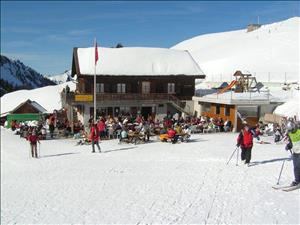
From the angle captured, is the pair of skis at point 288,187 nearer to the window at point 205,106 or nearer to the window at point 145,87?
the window at point 205,106

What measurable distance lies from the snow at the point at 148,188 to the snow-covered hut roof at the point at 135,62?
1648 centimetres

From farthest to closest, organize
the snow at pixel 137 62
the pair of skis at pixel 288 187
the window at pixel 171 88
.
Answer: the window at pixel 171 88 < the snow at pixel 137 62 < the pair of skis at pixel 288 187

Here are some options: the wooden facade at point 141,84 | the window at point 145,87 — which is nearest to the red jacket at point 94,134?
the wooden facade at point 141,84

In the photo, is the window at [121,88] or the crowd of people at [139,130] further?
the window at [121,88]

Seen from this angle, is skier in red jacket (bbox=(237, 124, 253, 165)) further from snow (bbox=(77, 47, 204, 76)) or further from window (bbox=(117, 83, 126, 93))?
window (bbox=(117, 83, 126, 93))

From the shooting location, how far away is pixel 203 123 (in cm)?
2864

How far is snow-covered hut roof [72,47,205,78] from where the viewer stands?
120 feet

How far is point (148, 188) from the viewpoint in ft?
43.2

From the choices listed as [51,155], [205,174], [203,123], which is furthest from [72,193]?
[203,123]

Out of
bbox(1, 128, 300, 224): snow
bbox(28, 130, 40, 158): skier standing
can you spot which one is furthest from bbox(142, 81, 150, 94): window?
bbox(28, 130, 40, 158): skier standing

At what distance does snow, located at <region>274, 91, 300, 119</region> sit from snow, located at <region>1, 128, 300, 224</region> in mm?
8450

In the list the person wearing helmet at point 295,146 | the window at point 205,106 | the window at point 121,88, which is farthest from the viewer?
the window at point 121,88

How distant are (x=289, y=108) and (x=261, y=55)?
181ft

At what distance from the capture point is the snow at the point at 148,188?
34.3ft
